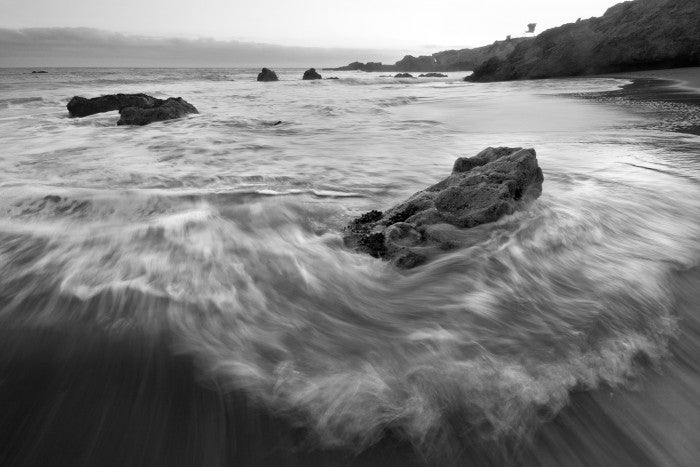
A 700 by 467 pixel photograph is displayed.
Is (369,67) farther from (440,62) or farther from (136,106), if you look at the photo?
(136,106)

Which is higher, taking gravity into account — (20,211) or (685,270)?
(685,270)

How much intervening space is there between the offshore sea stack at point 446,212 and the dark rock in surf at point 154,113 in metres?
9.75

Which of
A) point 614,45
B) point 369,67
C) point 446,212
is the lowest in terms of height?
point 369,67

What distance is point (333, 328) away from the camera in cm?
241

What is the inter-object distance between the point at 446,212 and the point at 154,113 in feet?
35.3

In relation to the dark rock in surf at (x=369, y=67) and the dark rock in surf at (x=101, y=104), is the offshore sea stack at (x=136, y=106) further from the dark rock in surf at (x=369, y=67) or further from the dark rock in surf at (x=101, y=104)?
the dark rock in surf at (x=369, y=67)

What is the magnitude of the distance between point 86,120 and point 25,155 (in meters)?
5.24

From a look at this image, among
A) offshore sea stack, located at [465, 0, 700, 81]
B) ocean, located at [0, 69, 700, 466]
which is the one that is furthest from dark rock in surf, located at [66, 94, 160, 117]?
offshore sea stack, located at [465, 0, 700, 81]

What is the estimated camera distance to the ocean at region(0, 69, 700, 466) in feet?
5.29

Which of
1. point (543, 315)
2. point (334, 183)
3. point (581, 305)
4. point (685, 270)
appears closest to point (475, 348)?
point (543, 315)

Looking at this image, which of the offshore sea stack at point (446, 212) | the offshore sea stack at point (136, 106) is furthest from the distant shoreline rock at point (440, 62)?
the offshore sea stack at point (446, 212)

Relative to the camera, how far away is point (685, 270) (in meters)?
2.90

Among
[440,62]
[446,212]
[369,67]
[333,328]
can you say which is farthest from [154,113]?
[369,67]

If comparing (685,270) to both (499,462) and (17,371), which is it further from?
(17,371)
